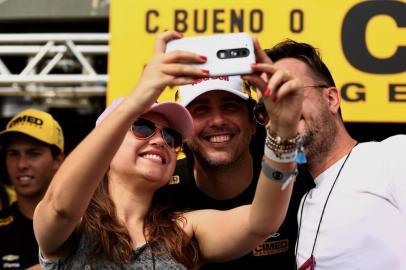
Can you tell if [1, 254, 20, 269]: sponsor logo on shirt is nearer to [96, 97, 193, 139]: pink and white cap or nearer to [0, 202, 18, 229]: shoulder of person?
[0, 202, 18, 229]: shoulder of person

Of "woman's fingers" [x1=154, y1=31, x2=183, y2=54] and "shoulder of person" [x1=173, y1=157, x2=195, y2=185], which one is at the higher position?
"woman's fingers" [x1=154, y1=31, x2=183, y2=54]

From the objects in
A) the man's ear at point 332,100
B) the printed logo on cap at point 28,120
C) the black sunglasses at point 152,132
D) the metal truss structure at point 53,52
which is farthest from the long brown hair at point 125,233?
the metal truss structure at point 53,52

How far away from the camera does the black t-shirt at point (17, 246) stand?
3020 millimetres

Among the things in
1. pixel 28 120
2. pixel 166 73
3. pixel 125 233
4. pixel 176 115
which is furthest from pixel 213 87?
pixel 28 120

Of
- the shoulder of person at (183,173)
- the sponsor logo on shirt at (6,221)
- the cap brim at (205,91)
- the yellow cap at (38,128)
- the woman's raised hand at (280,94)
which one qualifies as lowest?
the sponsor logo on shirt at (6,221)

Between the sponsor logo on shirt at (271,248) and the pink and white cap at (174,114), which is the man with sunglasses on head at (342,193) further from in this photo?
the pink and white cap at (174,114)

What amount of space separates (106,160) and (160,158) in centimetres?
40

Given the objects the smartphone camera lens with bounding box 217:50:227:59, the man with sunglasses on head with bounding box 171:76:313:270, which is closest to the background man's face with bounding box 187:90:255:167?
the man with sunglasses on head with bounding box 171:76:313:270

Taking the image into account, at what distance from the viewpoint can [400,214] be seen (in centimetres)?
187

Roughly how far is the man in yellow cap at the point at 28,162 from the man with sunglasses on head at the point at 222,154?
3.86 feet

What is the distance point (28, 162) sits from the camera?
3.52 m

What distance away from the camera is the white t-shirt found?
1850 mm

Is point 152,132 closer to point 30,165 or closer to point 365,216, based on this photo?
point 365,216

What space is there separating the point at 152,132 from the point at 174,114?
10 cm
